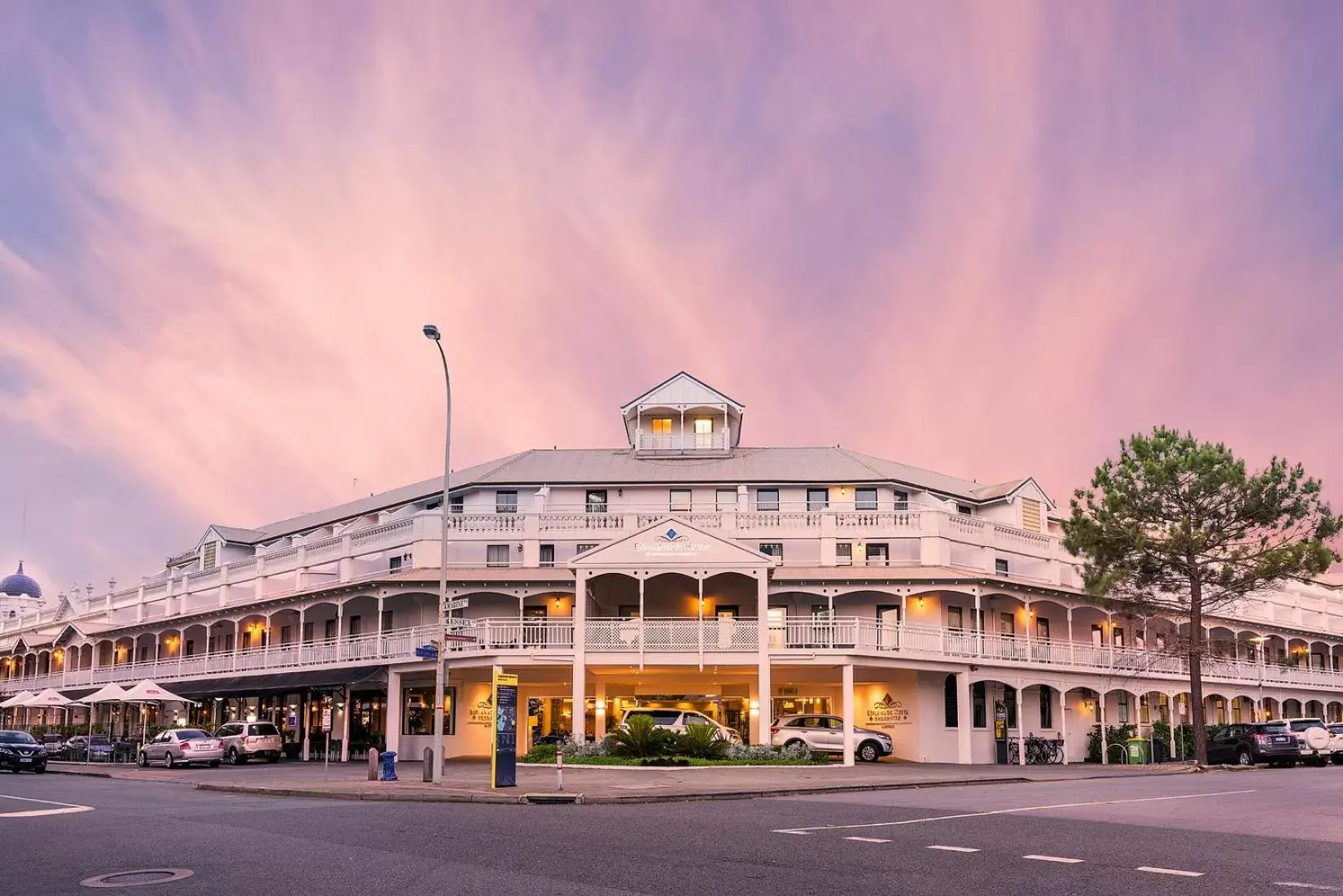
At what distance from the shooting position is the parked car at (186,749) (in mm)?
40375

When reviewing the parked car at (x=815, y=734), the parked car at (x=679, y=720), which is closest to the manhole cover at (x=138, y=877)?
the parked car at (x=679, y=720)

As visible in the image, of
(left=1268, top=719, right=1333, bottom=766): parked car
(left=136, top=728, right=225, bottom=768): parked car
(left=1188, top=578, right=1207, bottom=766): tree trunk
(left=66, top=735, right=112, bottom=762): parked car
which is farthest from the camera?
(left=66, top=735, right=112, bottom=762): parked car

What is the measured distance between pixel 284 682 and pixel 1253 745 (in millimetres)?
35885

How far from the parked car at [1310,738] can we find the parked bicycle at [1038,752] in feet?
24.1

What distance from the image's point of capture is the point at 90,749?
1807 inches

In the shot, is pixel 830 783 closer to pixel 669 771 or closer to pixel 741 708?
pixel 669 771

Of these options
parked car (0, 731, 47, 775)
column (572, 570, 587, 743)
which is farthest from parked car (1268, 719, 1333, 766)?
parked car (0, 731, 47, 775)

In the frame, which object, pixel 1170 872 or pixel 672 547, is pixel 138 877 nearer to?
pixel 1170 872

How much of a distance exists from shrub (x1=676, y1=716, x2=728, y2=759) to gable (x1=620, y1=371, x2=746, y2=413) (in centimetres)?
2070

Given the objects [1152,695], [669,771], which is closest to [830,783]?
[669,771]

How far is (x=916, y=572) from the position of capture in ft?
138

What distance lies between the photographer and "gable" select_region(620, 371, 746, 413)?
51875mm

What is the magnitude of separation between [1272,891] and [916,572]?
3157cm

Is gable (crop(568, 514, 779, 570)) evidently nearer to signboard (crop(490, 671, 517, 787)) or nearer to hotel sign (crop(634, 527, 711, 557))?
hotel sign (crop(634, 527, 711, 557))
